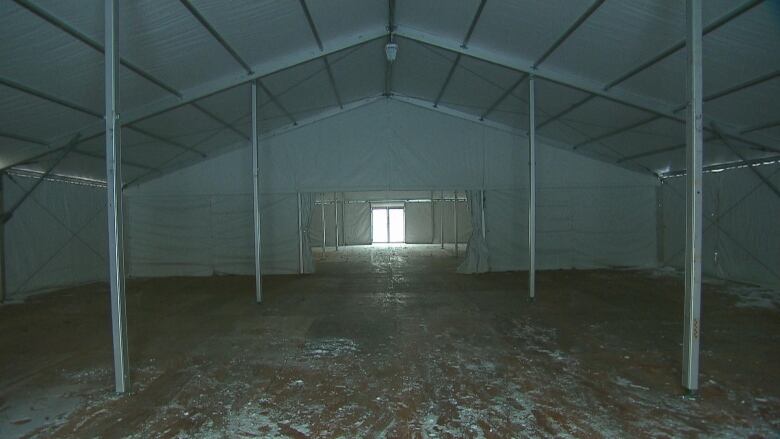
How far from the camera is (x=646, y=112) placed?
22.4ft

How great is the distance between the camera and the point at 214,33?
5121 mm

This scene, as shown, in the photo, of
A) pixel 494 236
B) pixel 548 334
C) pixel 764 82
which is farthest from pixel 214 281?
pixel 764 82

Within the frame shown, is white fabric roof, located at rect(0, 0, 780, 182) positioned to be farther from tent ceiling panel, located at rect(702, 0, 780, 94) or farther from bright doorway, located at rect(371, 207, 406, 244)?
bright doorway, located at rect(371, 207, 406, 244)

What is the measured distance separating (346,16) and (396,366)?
491cm

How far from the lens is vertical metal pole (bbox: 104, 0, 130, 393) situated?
3.27 m

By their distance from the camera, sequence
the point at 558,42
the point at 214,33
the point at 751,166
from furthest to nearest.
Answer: the point at 751,166
the point at 558,42
the point at 214,33

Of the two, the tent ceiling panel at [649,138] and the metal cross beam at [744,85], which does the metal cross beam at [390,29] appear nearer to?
the metal cross beam at [744,85]

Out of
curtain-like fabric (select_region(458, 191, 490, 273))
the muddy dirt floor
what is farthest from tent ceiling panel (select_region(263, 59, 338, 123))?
curtain-like fabric (select_region(458, 191, 490, 273))

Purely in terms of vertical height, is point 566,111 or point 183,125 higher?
point 566,111

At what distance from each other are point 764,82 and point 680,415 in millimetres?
A: 4633

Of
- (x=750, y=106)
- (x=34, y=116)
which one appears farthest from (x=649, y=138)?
(x=34, y=116)

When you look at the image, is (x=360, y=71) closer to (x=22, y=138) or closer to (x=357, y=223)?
(x=22, y=138)

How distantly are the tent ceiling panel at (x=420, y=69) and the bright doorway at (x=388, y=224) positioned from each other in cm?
1123

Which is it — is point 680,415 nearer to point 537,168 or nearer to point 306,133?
point 537,168
